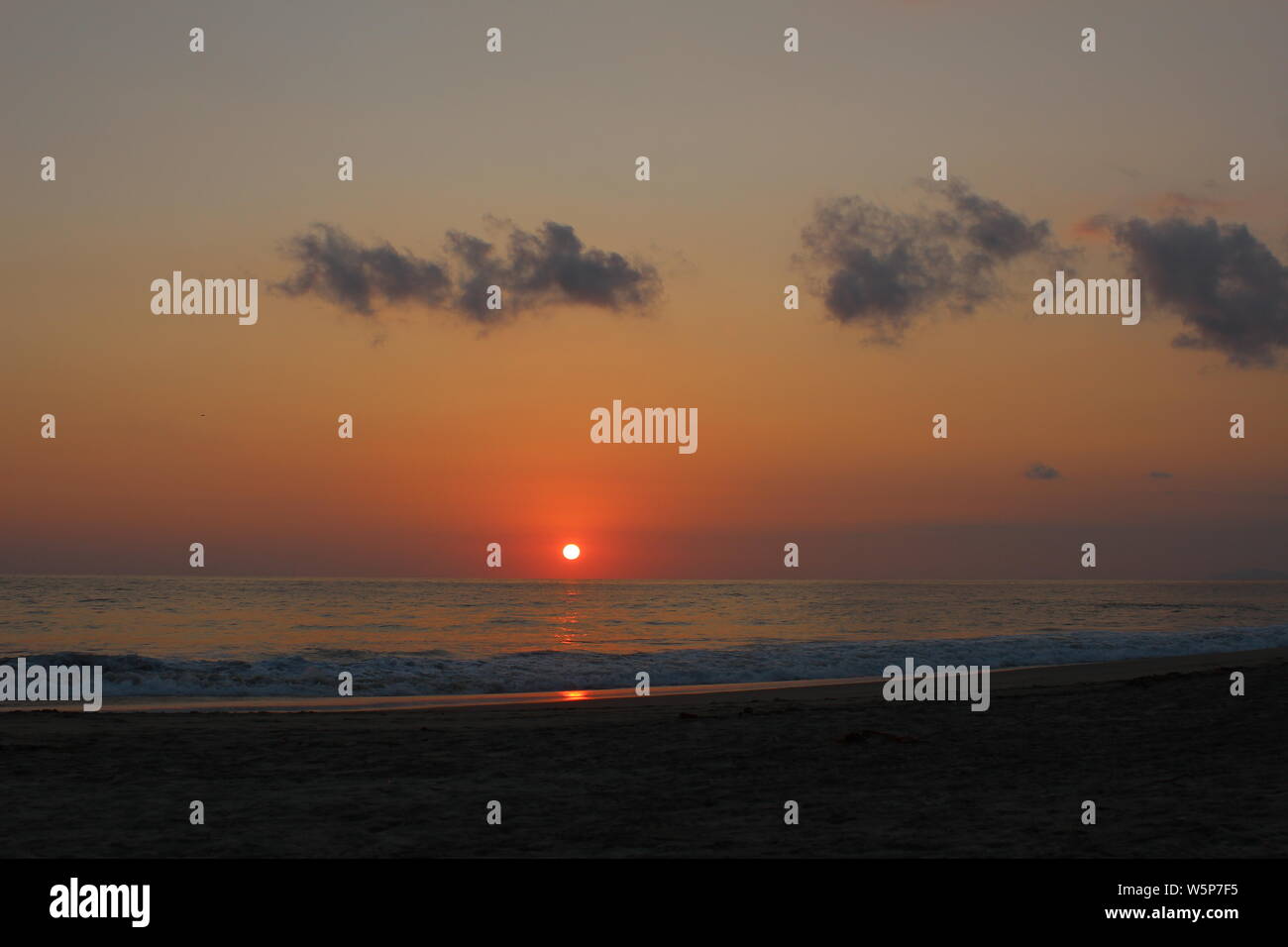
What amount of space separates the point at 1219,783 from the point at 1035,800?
2.11 m

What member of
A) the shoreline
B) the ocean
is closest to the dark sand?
the shoreline

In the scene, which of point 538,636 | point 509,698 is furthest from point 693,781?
point 538,636

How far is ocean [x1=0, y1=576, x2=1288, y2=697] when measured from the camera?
3556 centimetres

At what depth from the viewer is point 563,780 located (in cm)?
1348

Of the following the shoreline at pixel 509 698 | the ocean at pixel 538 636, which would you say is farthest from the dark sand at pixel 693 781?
the ocean at pixel 538 636

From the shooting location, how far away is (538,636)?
63156mm

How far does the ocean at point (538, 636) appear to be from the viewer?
35.6 m

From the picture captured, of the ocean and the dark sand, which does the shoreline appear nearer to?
the ocean

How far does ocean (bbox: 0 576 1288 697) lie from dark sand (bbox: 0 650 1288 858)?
15.2 meters

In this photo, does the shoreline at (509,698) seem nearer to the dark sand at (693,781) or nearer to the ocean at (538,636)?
the ocean at (538,636)

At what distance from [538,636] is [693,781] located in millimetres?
50632

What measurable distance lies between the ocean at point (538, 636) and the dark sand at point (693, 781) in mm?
15188

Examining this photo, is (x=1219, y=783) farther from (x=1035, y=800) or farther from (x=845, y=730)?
(x=845, y=730)
